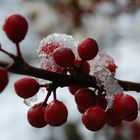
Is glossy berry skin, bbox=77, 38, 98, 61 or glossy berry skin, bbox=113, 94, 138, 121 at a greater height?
glossy berry skin, bbox=77, 38, 98, 61

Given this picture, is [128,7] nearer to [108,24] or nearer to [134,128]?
[108,24]

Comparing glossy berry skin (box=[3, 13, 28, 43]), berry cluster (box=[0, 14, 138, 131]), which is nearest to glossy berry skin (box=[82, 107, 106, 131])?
berry cluster (box=[0, 14, 138, 131])

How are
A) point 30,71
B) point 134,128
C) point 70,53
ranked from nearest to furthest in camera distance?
point 30,71 → point 70,53 → point 134,128

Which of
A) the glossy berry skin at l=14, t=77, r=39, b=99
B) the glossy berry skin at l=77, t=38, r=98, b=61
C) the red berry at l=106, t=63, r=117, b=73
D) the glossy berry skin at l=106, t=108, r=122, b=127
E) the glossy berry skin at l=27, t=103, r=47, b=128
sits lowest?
the glossy berry skin at l=106, t=108, r=122, b=127

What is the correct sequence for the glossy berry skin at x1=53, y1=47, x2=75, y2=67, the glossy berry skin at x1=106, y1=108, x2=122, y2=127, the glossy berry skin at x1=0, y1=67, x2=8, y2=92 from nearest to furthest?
the glossy berry skin at x1=0, y1=67, x2=8, y2=92
the glossy berry skin at x1=53, y1=47, x2=75, y2=67
the glossy berry skin at x1=106, y1=108, x2=122, y2=127

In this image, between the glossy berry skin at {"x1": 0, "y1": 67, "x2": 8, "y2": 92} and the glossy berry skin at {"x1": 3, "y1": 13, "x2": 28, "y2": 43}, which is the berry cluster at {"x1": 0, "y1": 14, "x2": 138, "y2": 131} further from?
the glossy berry skin at {"x1": 0, "y1": 67, "x2": 8, "y2": 92}

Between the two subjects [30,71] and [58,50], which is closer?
[30,71]

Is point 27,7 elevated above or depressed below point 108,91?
below

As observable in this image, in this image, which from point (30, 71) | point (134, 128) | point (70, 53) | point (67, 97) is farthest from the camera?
point (67, 97)

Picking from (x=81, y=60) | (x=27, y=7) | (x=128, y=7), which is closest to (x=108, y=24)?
(x=128, y=7)
